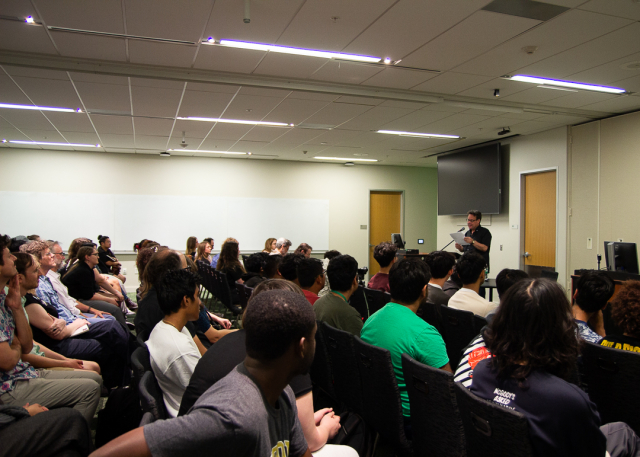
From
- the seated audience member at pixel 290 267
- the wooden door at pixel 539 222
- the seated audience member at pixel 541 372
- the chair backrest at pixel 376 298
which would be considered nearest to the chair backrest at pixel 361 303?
the chair backrest at pixel 376 298

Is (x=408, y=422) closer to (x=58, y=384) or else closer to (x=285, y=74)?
(x=58, y=384)

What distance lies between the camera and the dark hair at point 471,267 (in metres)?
3.13

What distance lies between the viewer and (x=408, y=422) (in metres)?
1.96

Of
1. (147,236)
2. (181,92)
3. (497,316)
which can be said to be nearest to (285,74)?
(181,92)

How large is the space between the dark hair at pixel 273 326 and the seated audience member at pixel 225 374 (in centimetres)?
30

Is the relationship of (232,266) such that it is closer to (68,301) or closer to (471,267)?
(68,301)

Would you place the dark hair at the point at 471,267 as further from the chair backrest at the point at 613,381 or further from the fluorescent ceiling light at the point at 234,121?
the fluorescent ceiling light at the point at 234,121

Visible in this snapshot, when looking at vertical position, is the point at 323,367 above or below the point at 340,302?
below

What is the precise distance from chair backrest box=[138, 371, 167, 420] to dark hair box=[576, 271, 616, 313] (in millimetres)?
2260

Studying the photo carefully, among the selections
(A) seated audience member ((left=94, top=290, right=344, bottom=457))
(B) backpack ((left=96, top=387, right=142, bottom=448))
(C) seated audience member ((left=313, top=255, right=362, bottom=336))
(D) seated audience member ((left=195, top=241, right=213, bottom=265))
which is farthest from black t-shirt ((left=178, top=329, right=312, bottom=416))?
(D) seated audience member ((left=195, top=241, right=213, bottom=265))

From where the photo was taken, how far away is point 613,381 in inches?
71.4

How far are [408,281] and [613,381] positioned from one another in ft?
3.13

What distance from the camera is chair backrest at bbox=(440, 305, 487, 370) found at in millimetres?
2590

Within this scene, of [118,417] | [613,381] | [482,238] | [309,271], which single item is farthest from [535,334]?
[482,238]
